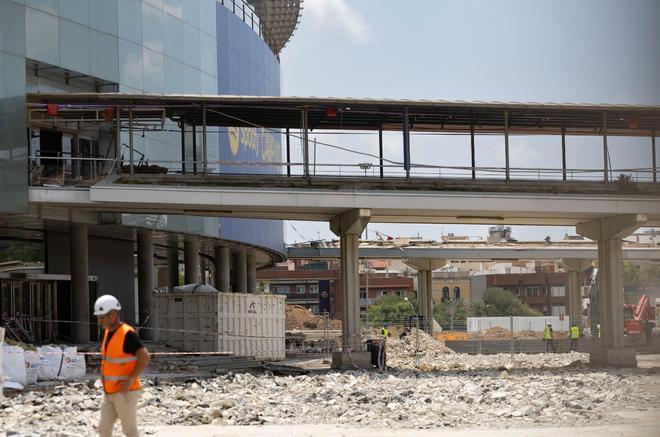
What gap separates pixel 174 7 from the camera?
44.4 meters

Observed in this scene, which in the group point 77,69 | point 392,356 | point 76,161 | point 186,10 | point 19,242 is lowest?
point 392,356

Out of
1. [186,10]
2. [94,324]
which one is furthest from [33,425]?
[186,10]

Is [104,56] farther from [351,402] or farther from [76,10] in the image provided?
[351,402]

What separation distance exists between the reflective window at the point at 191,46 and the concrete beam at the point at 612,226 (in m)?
18.3

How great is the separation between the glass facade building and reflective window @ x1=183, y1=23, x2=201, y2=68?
0.14ft

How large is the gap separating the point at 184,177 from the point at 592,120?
49.8 ft

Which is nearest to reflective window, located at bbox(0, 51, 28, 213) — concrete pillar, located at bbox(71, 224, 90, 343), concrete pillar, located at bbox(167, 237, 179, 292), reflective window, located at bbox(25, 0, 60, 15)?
reflective window, located at bbox(25, 0, 60, 15)

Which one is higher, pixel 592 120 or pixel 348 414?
pixel 592 120

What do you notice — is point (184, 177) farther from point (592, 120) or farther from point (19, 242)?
point (592, 120)

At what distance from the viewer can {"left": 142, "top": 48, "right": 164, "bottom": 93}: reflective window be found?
137 ft

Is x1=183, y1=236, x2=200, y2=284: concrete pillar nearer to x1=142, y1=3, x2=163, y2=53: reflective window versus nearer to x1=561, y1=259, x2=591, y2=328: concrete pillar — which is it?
x1=142, y1=3, x2=163, y2=53: reflective window

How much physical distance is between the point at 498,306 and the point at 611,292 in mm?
98341

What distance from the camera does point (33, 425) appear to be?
17734mm

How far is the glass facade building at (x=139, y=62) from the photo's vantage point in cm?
3266
